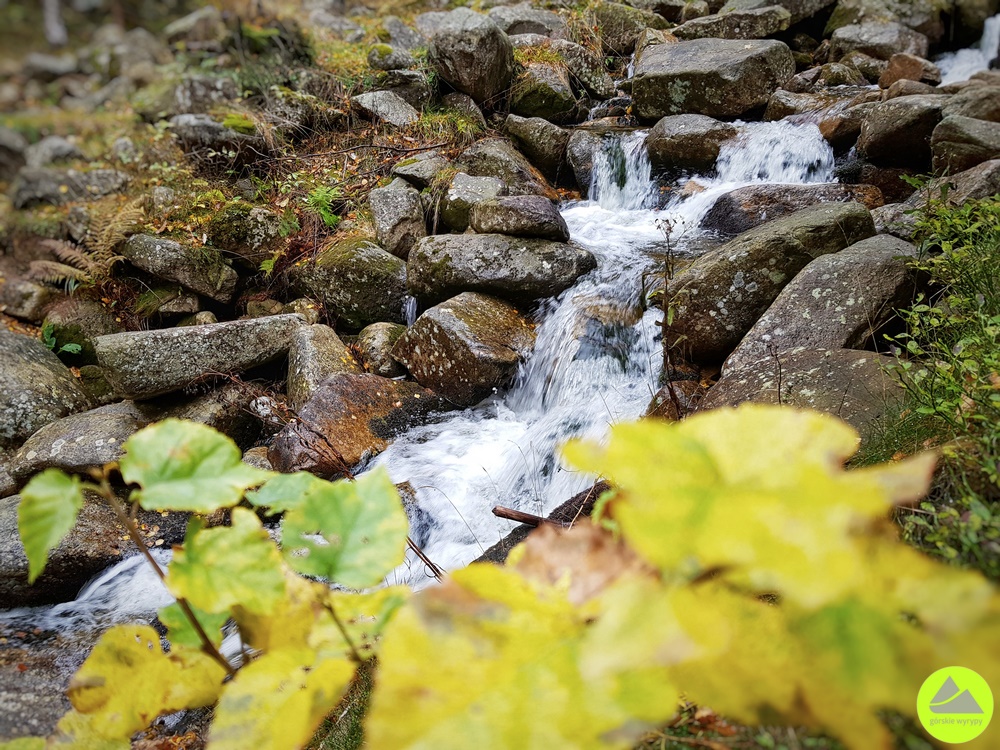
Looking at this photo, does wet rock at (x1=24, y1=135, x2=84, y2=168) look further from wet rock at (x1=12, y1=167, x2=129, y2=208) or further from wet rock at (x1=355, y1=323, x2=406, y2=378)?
Answer: wet rock at (x1=355, y1=323, x2=406, y2=378)

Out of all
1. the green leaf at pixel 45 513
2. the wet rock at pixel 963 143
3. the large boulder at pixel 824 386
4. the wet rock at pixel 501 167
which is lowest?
the large boulder at pixel 824 386

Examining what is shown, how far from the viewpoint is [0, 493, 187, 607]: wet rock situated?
3.82 meters

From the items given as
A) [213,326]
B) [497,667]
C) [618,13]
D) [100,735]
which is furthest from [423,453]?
[618,13]

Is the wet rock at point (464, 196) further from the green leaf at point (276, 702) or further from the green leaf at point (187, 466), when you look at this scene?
the green leaf at point (276, 702)

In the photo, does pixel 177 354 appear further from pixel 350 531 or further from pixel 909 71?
pixel 909 71

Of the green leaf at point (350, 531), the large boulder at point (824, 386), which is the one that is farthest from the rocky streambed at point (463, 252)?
the green leaf at point (350, 531)

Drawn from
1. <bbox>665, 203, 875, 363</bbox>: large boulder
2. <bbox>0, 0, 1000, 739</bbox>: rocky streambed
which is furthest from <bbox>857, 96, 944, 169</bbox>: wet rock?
<bbox>665, 203, 875, 363</bbox>: large boulder

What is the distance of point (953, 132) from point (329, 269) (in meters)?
6.37

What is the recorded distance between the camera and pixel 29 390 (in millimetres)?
5059

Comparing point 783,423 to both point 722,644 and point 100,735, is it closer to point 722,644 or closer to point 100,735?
point 722,644

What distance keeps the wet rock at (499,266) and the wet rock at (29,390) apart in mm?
3772

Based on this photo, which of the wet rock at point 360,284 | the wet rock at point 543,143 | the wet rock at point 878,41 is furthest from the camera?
the wet rock at point 878,41

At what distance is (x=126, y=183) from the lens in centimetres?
791

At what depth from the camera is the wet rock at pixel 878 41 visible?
8.83 meters
